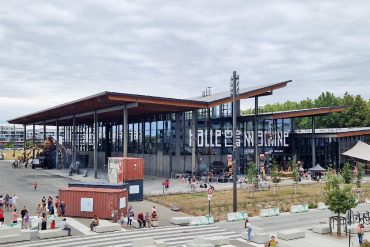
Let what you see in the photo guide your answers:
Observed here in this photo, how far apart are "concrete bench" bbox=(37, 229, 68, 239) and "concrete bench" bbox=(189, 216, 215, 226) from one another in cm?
964

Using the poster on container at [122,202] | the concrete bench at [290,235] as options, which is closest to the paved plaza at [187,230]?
the concrete bench at [290,235]

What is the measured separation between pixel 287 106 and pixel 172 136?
10444 cm

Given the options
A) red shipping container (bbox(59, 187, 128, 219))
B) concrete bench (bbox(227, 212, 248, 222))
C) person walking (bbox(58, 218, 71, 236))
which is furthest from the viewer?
concrete bench (bbox(227, 212, 248, 222))

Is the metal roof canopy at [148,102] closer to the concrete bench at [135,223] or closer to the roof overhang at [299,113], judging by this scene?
the roof overhang at [299,113]

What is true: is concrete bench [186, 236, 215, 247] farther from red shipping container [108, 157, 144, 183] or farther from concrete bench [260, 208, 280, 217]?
red shipping container [108, 157, 144, 183]

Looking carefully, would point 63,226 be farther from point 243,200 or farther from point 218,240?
point 243,200

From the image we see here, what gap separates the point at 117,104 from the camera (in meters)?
62.1

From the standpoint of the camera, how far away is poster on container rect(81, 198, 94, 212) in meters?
35.6

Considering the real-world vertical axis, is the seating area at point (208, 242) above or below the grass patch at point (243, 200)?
below

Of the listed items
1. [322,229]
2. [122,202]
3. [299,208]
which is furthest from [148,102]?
[322,229]

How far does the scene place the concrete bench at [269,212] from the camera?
3755 centimetres

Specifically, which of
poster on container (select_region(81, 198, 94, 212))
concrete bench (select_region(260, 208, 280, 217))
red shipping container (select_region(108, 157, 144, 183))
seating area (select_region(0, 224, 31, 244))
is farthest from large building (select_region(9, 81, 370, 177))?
seating area (select_region(0, 224, 31, 244))

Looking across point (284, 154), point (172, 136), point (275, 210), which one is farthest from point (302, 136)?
point (275, 210)

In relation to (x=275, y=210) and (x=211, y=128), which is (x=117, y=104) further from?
(x=275, y=210)
